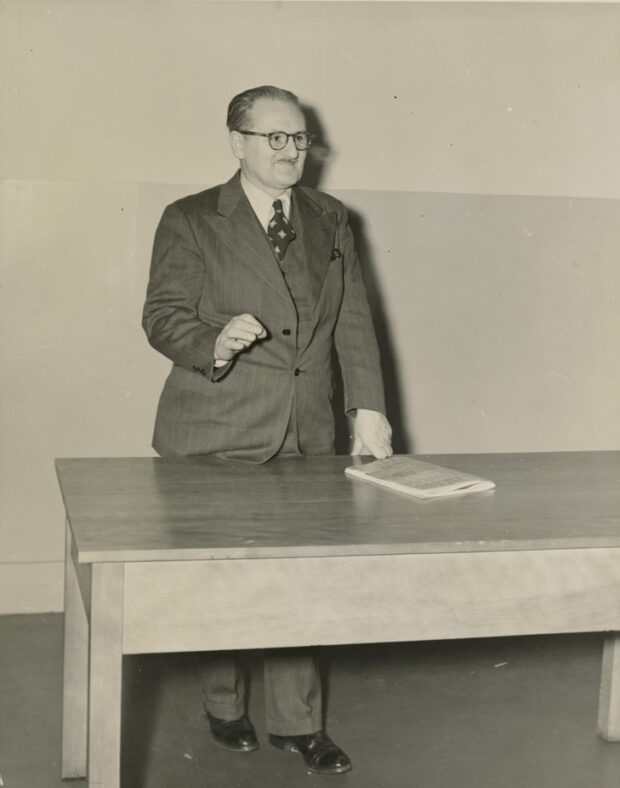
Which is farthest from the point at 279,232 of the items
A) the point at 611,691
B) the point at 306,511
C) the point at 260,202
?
the point at 611,691

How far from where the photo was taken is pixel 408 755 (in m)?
3.00

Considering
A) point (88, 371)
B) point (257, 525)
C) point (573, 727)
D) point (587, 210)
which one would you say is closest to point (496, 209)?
point (587, 210)

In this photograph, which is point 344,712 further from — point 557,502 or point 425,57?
point 425,57

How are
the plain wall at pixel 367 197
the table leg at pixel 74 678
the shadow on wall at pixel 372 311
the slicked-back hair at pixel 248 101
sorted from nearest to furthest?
1. the table leg at pixel 74 678
2. the slicked-back hair at pixel 248 101
3. the plain wall at pixel 367 197
4. the shadow on wall at pixel 372 311

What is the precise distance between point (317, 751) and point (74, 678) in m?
0.63

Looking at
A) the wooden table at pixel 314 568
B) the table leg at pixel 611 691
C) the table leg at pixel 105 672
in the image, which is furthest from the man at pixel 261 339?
the table leg at pixel 105 672

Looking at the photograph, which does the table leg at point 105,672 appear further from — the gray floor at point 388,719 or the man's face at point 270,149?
the man's face at point 270,149

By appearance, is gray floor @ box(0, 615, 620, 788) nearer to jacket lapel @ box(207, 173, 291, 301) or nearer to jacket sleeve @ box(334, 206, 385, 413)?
jacket sleeve @ box(334, 206, 385, 413)

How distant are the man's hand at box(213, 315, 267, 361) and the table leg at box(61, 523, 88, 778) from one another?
0.59 meters

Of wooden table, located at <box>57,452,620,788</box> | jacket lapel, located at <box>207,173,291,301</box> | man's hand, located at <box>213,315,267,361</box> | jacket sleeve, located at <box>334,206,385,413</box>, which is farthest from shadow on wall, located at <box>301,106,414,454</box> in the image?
wooden table, located at <box>57,452,620,788</box>

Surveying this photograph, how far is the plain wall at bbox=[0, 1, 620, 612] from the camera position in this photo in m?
3.96

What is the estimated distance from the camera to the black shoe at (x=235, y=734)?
299cm

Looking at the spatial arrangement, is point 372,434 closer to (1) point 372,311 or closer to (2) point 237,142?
(2) point 237,142

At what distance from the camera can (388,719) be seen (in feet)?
10.6
